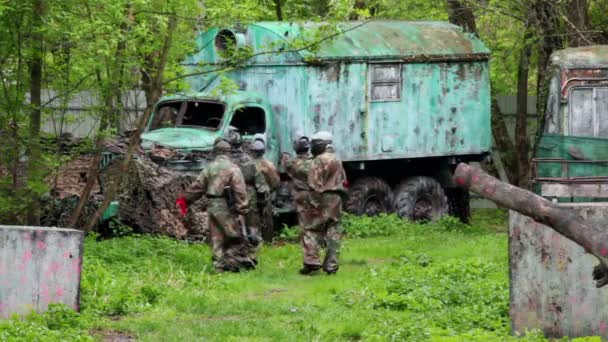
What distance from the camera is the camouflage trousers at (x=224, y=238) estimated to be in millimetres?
15906

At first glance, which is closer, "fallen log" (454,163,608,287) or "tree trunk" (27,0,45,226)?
"fallen log" (454,163,608,287)

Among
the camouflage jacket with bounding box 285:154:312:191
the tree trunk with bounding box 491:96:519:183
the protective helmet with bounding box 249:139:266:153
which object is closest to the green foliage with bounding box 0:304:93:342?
the camouflage jacket with bounding box 285:154:312:191

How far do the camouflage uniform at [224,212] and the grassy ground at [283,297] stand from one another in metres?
0.31

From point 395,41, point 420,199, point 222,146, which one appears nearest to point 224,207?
point 222,146

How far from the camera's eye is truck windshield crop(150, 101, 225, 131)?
21000 mm

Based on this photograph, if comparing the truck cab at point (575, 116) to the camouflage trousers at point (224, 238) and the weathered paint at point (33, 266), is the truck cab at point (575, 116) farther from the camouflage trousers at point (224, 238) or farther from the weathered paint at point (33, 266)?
the weathered paint at point (33, 266)

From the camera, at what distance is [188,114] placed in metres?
21.3

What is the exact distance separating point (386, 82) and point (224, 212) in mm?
7469

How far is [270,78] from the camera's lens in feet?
70.7

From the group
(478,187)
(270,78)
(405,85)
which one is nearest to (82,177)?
(270,78)

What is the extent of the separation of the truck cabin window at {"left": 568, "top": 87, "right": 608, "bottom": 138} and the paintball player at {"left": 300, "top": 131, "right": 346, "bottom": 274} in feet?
14.4

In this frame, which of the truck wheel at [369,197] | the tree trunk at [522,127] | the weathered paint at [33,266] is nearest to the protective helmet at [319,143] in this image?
the weathered paint at [33,266]

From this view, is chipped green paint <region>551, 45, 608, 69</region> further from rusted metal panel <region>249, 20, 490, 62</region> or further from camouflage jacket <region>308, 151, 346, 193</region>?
camouflage jacket <region>308, 151, 346, 193</region>

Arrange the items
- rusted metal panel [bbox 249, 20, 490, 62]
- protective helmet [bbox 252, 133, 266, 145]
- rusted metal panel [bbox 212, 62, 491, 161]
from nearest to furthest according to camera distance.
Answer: protective helmet [bbox 252, 133, 266, 145], rusted metal panel [bbox 249, 20, 490, 62], rusted metal panel [bbox 212, 62, 491, 161]
